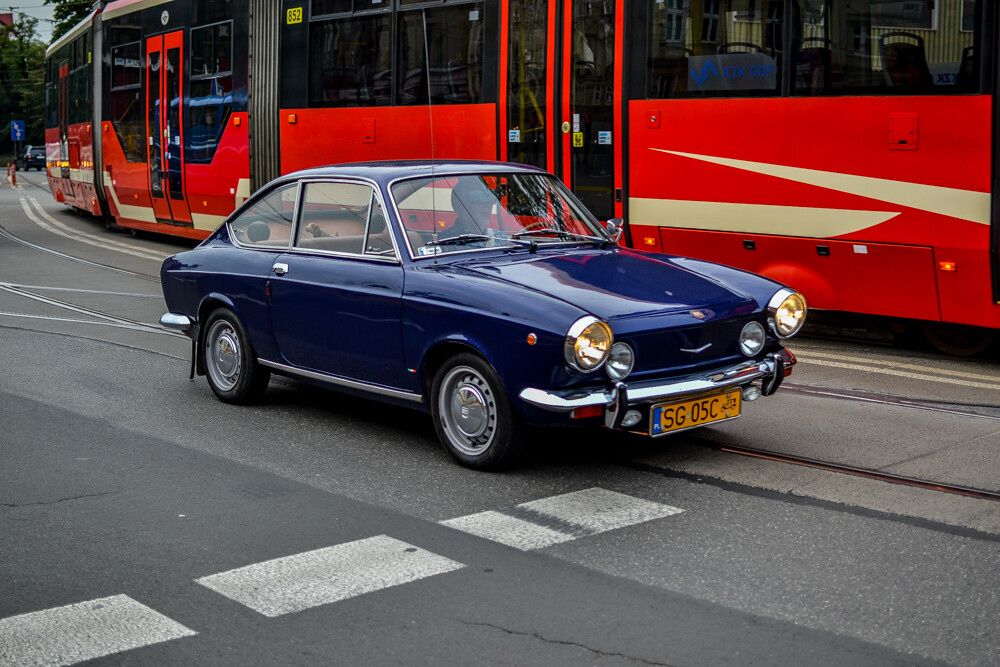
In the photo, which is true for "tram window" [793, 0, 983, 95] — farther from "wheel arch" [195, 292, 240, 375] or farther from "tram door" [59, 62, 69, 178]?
"tram door" [59, 62, 69, 178]

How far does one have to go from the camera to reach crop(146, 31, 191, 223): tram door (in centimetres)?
1858

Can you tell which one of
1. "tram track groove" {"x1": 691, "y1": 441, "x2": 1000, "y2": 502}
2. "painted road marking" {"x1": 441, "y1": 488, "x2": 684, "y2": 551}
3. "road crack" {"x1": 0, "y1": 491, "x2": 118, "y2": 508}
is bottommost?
"road crack" {"x1": 0, "y1": 491, "x2": 118, "y2": 508}

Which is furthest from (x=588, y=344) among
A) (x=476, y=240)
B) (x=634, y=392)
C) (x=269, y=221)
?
(x=269, y=221)

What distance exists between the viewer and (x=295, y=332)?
7266 millimetres

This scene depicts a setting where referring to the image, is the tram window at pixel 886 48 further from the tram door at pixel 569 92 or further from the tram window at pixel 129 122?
the tram window at pixel 129 122

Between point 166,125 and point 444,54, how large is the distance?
791 centimetres

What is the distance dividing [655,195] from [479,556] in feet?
21.7

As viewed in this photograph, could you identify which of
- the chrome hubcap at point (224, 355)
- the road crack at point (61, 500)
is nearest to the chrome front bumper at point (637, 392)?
the road crack at point (61, 500)

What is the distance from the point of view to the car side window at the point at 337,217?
6.97 m

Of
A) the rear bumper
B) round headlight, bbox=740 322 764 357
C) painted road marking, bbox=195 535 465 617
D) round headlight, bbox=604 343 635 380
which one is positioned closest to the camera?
painted road marking, bbox=195 535 465 617

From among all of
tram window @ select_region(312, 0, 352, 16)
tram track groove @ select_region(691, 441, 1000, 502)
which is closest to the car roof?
tram track groove @ select_region(691, 441, 1000, 502)

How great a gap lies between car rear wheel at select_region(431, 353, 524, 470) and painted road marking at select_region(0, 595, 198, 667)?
2096 mm

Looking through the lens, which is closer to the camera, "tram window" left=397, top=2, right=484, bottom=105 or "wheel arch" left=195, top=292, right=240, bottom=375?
"wheel arch" left=195, top=292, right=240, bottom=375

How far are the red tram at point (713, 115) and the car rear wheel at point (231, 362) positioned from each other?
2509 mm
